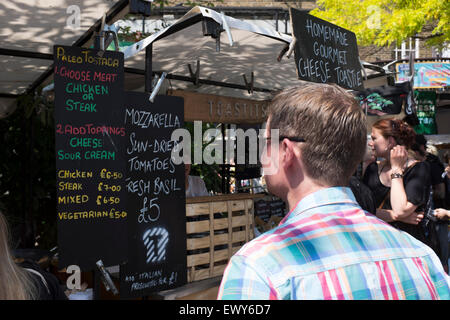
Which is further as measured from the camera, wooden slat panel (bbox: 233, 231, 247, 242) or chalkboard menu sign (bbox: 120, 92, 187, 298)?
wooden slat panel (bbox: 233, 231, 247, 242)

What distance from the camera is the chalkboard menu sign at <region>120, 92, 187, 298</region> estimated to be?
4047 millimetres

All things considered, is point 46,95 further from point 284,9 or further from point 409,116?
point 284,9

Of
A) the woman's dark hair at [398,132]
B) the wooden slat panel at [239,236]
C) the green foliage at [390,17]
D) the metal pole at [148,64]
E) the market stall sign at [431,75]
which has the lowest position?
the wooden slat panel at [239,236]

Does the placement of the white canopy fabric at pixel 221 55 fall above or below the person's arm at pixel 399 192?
above

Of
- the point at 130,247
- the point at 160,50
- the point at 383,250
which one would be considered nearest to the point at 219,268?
the point at 130,247

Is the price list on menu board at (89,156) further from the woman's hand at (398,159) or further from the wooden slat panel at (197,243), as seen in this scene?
the woman's hand at (398,159)

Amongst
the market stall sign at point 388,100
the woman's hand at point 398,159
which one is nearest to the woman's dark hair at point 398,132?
the woman's hand at point 398,159

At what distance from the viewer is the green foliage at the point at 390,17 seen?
38.2ft

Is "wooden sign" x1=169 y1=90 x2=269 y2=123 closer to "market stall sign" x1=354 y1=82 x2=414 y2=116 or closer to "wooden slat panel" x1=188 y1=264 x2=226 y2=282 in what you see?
"market stall sign" x1=354 y1=82 x2=414 y2=116

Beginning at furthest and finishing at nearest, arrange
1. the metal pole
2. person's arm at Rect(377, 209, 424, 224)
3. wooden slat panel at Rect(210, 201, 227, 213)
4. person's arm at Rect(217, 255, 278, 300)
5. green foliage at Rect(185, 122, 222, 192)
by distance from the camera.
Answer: green foliage at Rect(185, 122, 222, 192)
wooden slat panel at Rect(210, 201, 227, 213)
the metal pole
person's arm at Rect(377, 209, 424, 224)
person's arm at Rect(217, 255, 278, 300)

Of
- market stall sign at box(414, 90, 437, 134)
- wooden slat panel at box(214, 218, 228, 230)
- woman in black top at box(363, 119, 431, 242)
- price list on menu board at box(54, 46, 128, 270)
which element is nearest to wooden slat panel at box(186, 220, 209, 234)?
wooden slat panel at box(214, 218, 228, 230)

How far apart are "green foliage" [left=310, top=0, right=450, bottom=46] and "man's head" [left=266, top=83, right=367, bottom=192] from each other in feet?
35.7

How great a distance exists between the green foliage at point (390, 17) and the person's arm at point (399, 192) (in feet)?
28.0

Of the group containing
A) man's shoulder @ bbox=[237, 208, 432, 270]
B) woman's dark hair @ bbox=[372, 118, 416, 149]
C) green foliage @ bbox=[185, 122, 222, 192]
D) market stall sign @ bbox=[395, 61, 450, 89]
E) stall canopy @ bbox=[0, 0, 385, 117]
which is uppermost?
market stall sign @ bbox=[395, 61, 450, 89]
